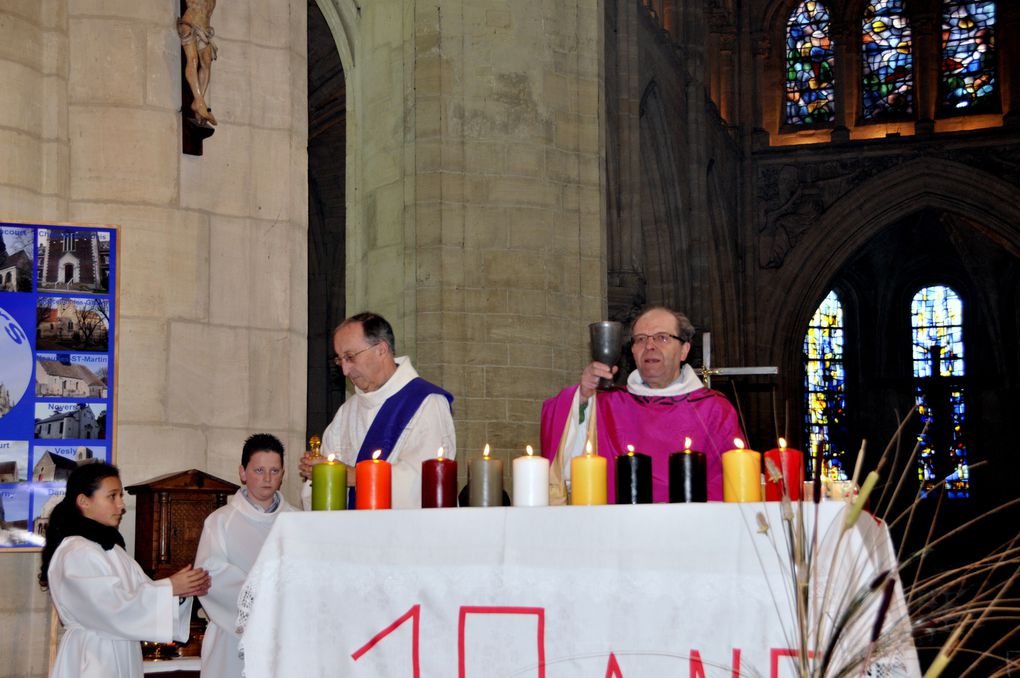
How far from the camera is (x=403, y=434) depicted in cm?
448

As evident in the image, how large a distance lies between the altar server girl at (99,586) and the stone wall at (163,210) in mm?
1177

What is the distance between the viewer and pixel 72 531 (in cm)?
453

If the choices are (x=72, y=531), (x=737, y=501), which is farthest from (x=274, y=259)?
(x=737, y=501)

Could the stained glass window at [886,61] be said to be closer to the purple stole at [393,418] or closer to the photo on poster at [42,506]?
the photo on poster at [42,506]

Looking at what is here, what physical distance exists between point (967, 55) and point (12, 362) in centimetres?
2015

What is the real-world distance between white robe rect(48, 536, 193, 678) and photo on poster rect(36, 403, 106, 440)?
1180 mm

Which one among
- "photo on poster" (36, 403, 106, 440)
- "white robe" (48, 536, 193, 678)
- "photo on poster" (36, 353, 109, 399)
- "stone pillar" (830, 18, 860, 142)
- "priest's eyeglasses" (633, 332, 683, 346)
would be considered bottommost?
"white robe" (48, 536, 193, 678)

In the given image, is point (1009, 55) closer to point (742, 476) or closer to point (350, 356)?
point (350, 356)

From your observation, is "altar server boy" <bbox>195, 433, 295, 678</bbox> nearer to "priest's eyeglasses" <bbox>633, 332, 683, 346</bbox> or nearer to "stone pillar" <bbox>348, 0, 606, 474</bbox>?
"priest's eyeglasses" <bbox>633, 332, 683, 346</bbox>

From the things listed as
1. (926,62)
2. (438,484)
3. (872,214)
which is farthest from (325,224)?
(438,484)

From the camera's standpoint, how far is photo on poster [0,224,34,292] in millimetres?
5613

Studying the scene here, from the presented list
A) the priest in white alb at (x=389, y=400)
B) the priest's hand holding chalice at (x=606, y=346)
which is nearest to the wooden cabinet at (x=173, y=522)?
the priest in white alb at (x=389, y=400)

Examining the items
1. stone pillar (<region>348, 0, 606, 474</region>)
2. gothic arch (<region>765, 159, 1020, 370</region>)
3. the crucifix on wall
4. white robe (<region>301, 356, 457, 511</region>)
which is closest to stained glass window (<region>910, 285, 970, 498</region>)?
gothic arch (<region>765, 159, 1020, 370</region>)

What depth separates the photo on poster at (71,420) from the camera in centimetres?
562
